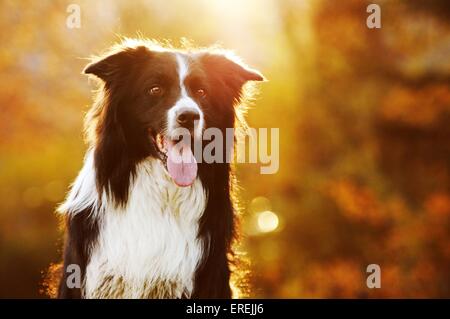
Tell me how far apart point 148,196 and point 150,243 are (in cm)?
33

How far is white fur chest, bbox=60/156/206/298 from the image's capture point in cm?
479

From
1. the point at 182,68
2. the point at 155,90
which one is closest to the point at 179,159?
the point at 155,90

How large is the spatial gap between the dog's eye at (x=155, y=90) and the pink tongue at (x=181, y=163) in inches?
14.4

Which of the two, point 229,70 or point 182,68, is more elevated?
point 229,70

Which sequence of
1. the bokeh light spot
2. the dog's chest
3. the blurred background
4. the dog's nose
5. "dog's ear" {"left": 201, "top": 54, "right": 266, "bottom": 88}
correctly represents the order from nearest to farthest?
the dog's nose, the dog's chest, "dog's ear" {"left": 201, "top": 54, "right": 266, "bottom": 88}, the blurred background, the bokeh light spot

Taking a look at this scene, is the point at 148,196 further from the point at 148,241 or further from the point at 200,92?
the point at 200,92

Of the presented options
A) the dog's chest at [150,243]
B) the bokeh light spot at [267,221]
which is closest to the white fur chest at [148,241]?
the dog's chest at [150,243]

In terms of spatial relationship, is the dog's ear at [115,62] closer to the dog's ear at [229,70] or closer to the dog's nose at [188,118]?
the dog's ear at [229,70]

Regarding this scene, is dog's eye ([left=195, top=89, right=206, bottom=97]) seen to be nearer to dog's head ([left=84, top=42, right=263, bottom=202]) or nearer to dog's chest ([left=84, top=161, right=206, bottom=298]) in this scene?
dog's head ([left=84, top=42, right=263, bottom=202])

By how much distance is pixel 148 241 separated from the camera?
4.85 metres

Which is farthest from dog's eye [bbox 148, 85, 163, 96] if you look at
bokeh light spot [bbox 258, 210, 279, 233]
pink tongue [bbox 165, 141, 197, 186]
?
bokeh light spot [bbox 258, 210, 279, 233]

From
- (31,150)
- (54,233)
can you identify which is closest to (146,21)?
(31,150)

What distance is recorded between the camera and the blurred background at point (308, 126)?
15.5 m

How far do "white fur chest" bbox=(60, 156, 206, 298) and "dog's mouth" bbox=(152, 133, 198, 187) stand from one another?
0.36 feet
